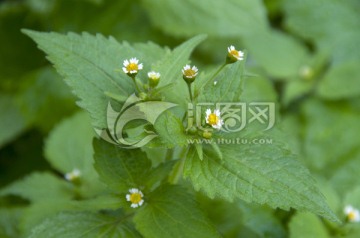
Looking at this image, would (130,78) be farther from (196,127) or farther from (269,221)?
(269,221)

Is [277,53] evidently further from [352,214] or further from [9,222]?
[9,222]

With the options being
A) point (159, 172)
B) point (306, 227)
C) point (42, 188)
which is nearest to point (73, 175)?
point (42, 188)

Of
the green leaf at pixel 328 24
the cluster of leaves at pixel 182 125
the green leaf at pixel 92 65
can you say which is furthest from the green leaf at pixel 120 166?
the green leaf at pixel 328 24

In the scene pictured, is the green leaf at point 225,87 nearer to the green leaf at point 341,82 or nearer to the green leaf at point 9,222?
the green leaf at point 9,222

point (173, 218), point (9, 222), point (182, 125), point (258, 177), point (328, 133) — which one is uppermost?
point (182, 125)

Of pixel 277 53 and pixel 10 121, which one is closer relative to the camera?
pixel 10 121

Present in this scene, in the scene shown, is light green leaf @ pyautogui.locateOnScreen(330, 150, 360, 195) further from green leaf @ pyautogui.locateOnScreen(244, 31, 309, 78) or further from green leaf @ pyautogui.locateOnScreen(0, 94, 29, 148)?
green leaf @ pyautogui.locateOnScreen(0, 94, 29, 148)

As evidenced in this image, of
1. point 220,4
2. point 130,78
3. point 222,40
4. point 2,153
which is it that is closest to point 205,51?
point 222,40
